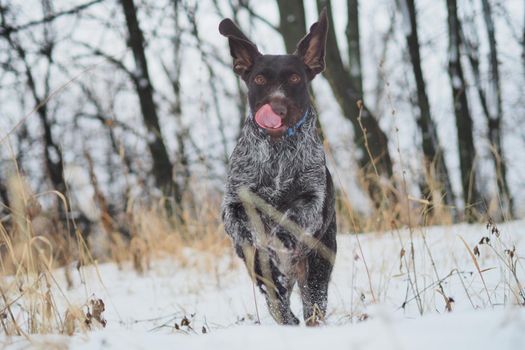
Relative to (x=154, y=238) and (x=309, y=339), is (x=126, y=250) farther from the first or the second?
(x=309, y=339)

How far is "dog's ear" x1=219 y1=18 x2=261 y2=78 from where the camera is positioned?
3.06m

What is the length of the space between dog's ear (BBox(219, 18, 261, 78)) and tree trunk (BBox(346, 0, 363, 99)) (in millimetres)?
7736

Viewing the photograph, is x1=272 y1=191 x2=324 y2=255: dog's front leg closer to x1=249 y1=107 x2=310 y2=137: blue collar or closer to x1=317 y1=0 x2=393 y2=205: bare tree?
x1=249 y1=107 x2=310 y2=137: blue collar

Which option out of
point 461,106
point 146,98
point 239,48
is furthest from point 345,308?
point 461,106

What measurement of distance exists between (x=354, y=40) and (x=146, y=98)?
5969 mm

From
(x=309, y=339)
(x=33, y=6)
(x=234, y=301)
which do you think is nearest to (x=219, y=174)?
(x=33, y=6)

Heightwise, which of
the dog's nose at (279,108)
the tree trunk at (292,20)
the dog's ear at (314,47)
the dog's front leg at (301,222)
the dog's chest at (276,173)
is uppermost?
the tree trunk at (292,20)

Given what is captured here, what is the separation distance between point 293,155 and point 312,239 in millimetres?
525

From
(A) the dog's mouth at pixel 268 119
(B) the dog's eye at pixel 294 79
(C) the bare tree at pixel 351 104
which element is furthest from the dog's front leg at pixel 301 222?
(C) the bare tree at pixel 351 104

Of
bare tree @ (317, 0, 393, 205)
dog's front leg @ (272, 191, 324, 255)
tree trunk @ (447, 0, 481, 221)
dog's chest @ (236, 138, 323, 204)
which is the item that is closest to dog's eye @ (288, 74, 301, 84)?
dog's chest @ (236, 138, 323, 204)

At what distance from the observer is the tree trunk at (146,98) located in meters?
7.94

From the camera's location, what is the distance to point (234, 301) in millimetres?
4289

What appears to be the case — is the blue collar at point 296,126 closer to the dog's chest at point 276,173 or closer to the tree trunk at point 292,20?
the dog's chest at point 276,173

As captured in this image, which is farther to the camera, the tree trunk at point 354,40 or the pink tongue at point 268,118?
the tree trunk at point 354,40
